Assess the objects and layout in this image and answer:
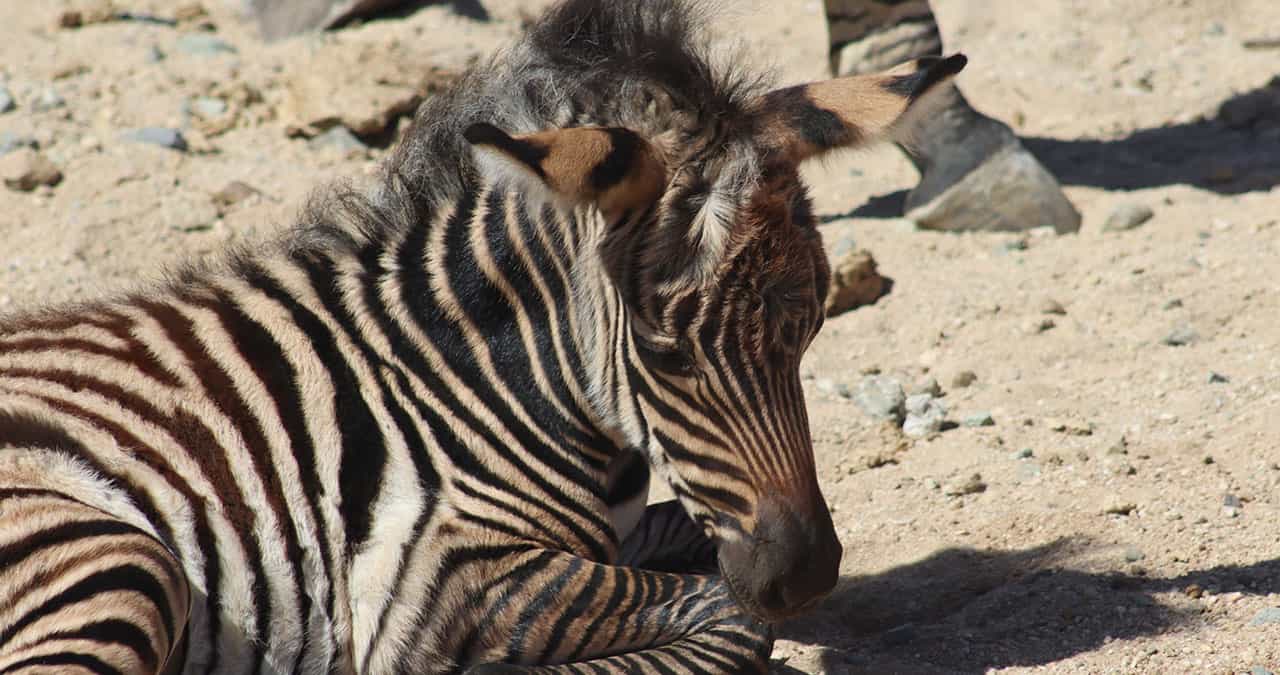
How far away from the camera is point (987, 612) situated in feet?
16.5

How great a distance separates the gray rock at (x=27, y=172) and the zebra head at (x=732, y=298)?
6.19 m

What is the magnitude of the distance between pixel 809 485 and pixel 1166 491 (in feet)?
7.55

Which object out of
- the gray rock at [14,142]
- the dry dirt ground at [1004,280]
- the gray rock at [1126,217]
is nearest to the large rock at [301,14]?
the dry dirt ground at [1004,280]

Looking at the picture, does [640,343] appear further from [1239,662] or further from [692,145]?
[1239,662]

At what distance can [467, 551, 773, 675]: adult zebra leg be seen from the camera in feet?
14.2

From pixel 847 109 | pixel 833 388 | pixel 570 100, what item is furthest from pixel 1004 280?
pixel 570 100

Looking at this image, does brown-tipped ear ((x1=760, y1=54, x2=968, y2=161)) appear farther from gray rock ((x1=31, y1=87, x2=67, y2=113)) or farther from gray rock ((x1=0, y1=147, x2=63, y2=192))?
gray rock ((x1=31, y1=87, x2=67, y2=113))

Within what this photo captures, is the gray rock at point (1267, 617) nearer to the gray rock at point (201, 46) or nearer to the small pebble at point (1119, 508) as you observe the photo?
the small pebble at point (1119, 508)

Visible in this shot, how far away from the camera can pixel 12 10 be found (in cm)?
1155

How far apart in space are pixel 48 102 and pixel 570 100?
682cm

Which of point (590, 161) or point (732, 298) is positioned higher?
point (590, 161)

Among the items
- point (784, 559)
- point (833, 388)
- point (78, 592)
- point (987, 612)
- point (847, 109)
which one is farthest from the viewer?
point (833, 388)

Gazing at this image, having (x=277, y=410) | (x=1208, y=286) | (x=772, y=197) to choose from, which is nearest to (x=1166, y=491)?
(x=1208, y=286)

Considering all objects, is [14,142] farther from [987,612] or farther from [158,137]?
[987,612]
